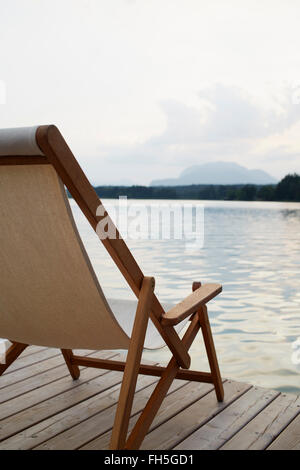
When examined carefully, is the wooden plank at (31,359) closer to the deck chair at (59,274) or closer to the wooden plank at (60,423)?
the wooden plank at (60,423)

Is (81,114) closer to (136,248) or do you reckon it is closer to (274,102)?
(274,102)

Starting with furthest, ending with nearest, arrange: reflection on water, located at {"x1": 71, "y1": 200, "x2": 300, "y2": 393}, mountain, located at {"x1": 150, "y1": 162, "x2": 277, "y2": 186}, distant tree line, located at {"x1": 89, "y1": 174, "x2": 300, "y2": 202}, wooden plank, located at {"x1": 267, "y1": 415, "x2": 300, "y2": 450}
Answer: mountain, located at {"x1": 150, "y1": 162, "x2": 277, "y2": 186} → distant tree line, located at {"x1": 89, "y1": 174, "x2": 300, "y2": 202} → reflection on water, located at {"x1": 71, "y1": 200, "x2": 300, "y2": 393} → wooden plank, located at {"x1": 267, "y1": 415, "x2": 300, "y2": 450}

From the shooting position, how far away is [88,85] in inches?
847

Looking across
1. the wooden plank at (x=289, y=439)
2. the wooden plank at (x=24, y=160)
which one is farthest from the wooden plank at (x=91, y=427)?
the wooden plank at (x=24, y=160)

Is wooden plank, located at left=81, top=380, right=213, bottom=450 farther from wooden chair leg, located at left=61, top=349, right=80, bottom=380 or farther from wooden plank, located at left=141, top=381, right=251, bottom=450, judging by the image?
wooden chair leg, located at left=61, top=349, right=80, bottom=380

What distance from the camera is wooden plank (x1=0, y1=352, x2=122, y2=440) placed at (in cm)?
185

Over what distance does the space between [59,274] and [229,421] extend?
1057 mm

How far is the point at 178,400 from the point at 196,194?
24041 mm

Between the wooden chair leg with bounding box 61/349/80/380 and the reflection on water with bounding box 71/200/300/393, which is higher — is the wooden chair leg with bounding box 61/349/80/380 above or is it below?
above

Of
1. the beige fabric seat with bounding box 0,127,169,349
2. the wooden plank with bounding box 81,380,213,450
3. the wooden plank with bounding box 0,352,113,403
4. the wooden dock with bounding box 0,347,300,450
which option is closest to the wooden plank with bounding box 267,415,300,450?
the wooden dock with bounding box 0,347,300,450

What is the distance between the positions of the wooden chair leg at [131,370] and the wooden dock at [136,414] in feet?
1.78

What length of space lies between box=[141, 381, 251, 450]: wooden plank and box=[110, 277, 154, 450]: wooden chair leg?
541 mm

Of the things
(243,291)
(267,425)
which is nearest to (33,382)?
(267,425)

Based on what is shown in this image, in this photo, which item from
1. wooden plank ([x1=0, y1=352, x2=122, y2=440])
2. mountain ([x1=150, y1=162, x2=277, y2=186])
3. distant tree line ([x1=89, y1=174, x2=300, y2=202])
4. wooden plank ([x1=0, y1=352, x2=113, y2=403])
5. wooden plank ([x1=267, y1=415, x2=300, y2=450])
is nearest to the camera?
wooden plank ([x1=267, y1=415, x2=300, y2=450])
